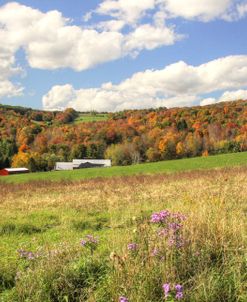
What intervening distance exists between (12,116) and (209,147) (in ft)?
236

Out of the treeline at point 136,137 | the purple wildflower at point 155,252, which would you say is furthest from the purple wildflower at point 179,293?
the treeline at point 136,137

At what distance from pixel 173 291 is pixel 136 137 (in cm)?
10625

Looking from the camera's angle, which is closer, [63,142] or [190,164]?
[190,164]

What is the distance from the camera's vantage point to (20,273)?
502cm

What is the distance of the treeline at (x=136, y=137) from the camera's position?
101 metres

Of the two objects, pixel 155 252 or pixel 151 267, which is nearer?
pixel 151 267

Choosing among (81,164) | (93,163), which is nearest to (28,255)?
(81,164)

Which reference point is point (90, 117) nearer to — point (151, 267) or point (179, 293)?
point (151, 267)

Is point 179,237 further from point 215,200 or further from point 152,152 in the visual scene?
point 152,152

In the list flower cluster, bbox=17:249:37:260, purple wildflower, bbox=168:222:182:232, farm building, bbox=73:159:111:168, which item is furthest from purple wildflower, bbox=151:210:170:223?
farm building, bbox=73:159:111:168

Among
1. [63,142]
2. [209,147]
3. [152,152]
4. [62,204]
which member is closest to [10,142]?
[63,142]

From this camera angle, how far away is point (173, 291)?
417 cm

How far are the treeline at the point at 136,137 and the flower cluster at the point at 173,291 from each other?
90616 mm

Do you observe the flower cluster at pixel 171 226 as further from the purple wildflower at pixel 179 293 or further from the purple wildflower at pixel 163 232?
→ the purple wildflower at pixel 179 293
